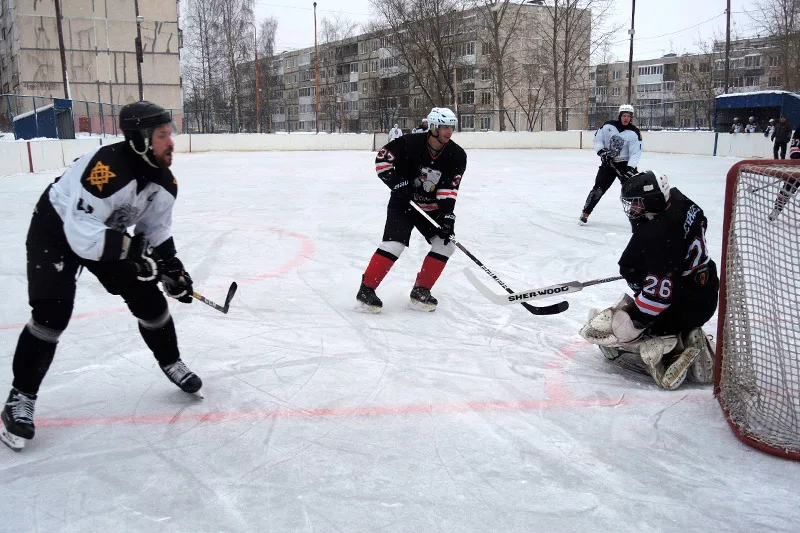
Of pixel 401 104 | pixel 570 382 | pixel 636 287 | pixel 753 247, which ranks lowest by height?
pixel 570 382

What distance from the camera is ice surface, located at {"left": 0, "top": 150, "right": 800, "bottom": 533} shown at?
82.1 inches

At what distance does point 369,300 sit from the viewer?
4.42 m

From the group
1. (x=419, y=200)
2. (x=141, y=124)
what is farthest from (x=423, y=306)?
(x=141, y=124)

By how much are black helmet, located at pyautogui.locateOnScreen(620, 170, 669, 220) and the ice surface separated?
85 cm

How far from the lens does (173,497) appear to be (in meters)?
2.16

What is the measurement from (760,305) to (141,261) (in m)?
2.54

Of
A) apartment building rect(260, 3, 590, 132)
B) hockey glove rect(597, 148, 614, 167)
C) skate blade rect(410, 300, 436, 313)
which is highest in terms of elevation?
apartment building rect(260, 3, 590, 132)

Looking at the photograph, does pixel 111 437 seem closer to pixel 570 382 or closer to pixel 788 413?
pixel 570 382

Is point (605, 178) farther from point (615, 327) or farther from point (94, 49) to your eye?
point (94, 49)

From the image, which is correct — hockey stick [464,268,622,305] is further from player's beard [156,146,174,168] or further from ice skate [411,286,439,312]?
player's beard [156,146,174,168]

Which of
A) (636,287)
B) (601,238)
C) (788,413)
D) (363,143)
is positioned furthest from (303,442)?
(363,143)

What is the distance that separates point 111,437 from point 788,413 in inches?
107

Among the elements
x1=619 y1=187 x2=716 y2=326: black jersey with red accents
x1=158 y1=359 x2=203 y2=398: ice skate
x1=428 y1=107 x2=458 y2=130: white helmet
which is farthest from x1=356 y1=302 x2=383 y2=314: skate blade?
x1=619 y1=187 x2=716 y2=326: black jersey with red accents

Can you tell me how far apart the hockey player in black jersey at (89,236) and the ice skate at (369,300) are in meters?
1.90
